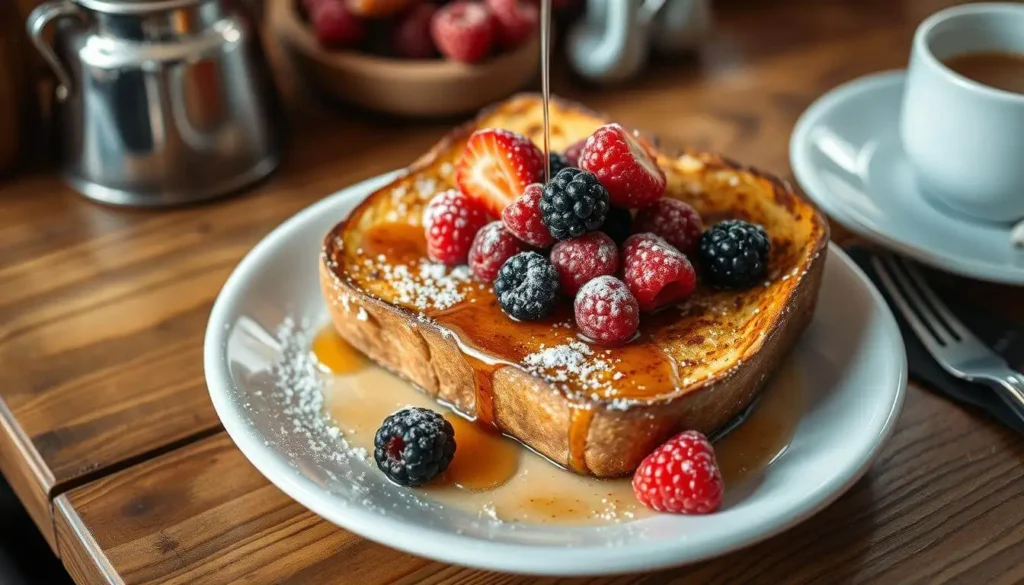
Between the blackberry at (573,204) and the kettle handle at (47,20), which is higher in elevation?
the kettle handle at (47,20)

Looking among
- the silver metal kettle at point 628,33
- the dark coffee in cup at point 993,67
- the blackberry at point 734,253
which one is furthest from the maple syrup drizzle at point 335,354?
the dark coffee in cup at point 993,67

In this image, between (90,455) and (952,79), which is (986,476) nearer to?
(952,79)

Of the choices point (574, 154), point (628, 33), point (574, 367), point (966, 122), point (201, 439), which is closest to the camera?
point (574, 367)

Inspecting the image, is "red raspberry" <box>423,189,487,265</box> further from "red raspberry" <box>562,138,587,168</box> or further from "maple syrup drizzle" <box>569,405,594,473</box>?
"maple syrup drizzle" <box>569,405,594,473</box>

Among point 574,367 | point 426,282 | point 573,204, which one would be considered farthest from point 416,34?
point 574,367

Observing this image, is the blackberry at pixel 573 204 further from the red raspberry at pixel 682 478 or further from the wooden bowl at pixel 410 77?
the wooden bowl at pixel 410 77

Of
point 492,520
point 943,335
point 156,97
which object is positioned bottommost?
point 943,335

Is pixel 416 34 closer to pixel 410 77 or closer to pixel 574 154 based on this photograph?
pixel 410 77
